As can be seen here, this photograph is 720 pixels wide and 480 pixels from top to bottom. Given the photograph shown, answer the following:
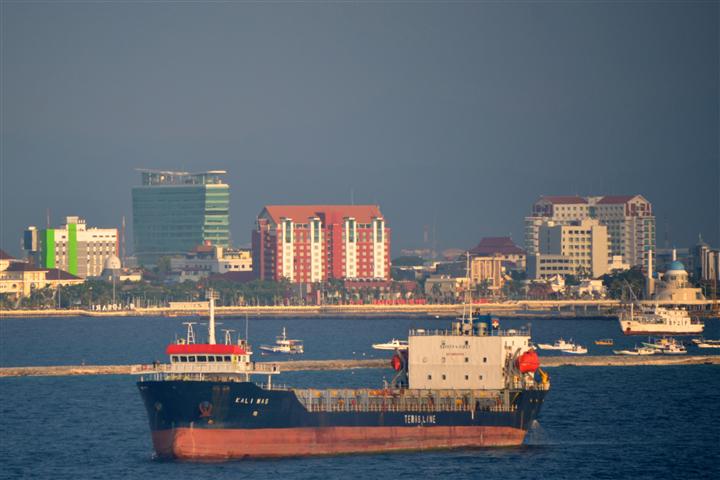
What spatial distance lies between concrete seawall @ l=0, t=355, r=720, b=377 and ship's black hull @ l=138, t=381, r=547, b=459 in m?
55.3

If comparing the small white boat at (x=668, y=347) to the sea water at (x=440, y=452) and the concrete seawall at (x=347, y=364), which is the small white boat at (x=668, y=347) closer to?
the concrete seawall at (x=347, y=364)

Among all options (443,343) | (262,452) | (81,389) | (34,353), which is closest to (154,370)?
(262,452)

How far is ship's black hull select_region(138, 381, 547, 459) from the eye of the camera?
97.4 metres

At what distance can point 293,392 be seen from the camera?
324 ft

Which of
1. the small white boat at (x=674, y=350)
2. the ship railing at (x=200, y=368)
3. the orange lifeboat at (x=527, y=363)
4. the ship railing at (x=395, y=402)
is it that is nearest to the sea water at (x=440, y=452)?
the ship railing at (x=395, y=402)

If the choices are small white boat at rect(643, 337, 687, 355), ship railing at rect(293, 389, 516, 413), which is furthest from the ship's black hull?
small white boat at rect(643, 337, 687, 355)

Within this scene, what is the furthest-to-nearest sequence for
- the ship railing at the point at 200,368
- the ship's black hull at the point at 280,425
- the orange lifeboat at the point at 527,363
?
the orange lifeboat at the point at 527,363, the ship railing at the point at 200,368, the ship's black hull at the point at 280,425

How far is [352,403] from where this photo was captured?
100 meters

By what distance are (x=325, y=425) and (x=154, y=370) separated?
1056 cm

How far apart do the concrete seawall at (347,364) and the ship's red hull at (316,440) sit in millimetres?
55397

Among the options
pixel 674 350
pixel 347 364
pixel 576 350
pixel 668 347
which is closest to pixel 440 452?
pixel 347 364

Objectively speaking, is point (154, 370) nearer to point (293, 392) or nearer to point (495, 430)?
point (293, 392)

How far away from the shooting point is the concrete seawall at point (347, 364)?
157m

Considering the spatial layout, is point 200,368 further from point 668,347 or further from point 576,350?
point 668,347
